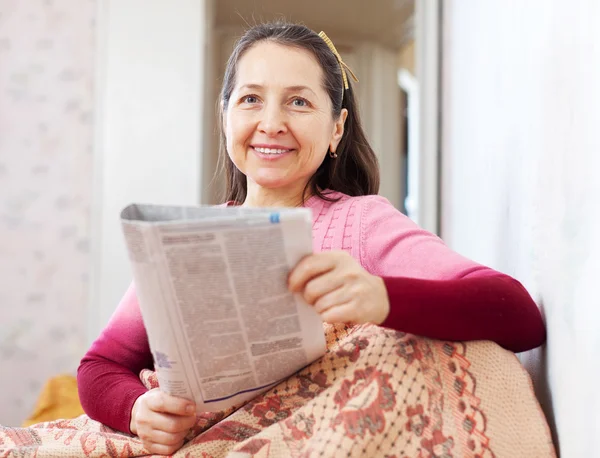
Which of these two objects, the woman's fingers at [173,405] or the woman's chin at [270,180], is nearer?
the woman's fingers at [173,405]

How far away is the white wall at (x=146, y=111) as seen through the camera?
240cm

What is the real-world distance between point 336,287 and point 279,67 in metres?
0.52

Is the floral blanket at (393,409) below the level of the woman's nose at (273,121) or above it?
below

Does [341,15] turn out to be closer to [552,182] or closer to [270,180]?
[270,180]

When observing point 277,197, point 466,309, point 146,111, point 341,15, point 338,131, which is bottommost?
point 466,309

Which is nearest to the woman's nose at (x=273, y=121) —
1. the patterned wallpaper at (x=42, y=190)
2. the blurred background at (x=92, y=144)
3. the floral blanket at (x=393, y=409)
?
the floral blanket at (x=393, y=409)

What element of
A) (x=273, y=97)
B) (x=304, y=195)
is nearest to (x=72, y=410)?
(x=304, y=195)

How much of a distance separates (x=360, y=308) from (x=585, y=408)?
0.25 meters

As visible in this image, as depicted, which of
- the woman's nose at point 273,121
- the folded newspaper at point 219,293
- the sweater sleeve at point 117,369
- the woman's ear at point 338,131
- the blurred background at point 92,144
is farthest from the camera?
the blurred background at point 92,144

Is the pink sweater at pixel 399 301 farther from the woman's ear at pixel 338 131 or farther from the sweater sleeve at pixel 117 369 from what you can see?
the woman's ear at pixel 338 131

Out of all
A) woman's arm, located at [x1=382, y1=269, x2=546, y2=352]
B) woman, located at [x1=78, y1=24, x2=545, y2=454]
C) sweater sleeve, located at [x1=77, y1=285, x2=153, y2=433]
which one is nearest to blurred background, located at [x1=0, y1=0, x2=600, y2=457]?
woman, located at [x1=78, y1=24, x2=545, y2=454]

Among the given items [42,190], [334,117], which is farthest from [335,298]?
[42,190]

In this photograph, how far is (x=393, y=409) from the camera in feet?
2.32

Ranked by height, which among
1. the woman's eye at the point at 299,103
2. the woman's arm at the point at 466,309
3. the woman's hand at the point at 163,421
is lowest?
A: the woman's hand at the point at 163,421
